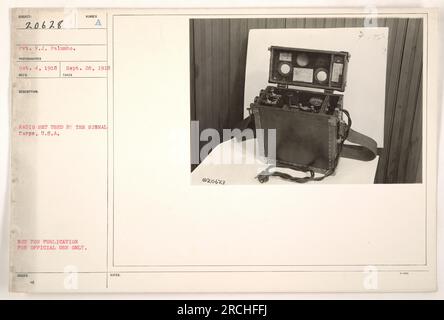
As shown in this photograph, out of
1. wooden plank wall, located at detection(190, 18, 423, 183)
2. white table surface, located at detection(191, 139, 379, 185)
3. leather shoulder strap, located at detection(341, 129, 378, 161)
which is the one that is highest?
wooden plank wall, located at detection(190, 18, 423, 183)

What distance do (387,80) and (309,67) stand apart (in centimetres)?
21

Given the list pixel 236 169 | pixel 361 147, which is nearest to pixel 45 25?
pixel 236 169

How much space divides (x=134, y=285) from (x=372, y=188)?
71 centimetres

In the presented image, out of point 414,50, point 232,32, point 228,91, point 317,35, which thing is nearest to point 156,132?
point 228,91

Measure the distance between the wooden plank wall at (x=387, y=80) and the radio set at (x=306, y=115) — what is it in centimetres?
7

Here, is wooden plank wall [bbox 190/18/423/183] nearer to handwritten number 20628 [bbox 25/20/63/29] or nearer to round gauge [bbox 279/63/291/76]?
round gauge [bbox 279/63/291/76]

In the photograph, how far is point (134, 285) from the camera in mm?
1440

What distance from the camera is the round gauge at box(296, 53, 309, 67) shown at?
142cm

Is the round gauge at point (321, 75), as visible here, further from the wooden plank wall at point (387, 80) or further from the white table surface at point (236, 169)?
the white table surface at point (236, 169)

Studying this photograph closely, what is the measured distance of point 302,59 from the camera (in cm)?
142

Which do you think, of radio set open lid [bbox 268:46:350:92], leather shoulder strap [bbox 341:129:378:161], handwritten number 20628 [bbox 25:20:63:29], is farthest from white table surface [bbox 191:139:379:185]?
handwritten number 20628 [bbox 25:20:63:29]

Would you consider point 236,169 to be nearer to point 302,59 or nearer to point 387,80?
point 302,59

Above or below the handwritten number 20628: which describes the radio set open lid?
below
